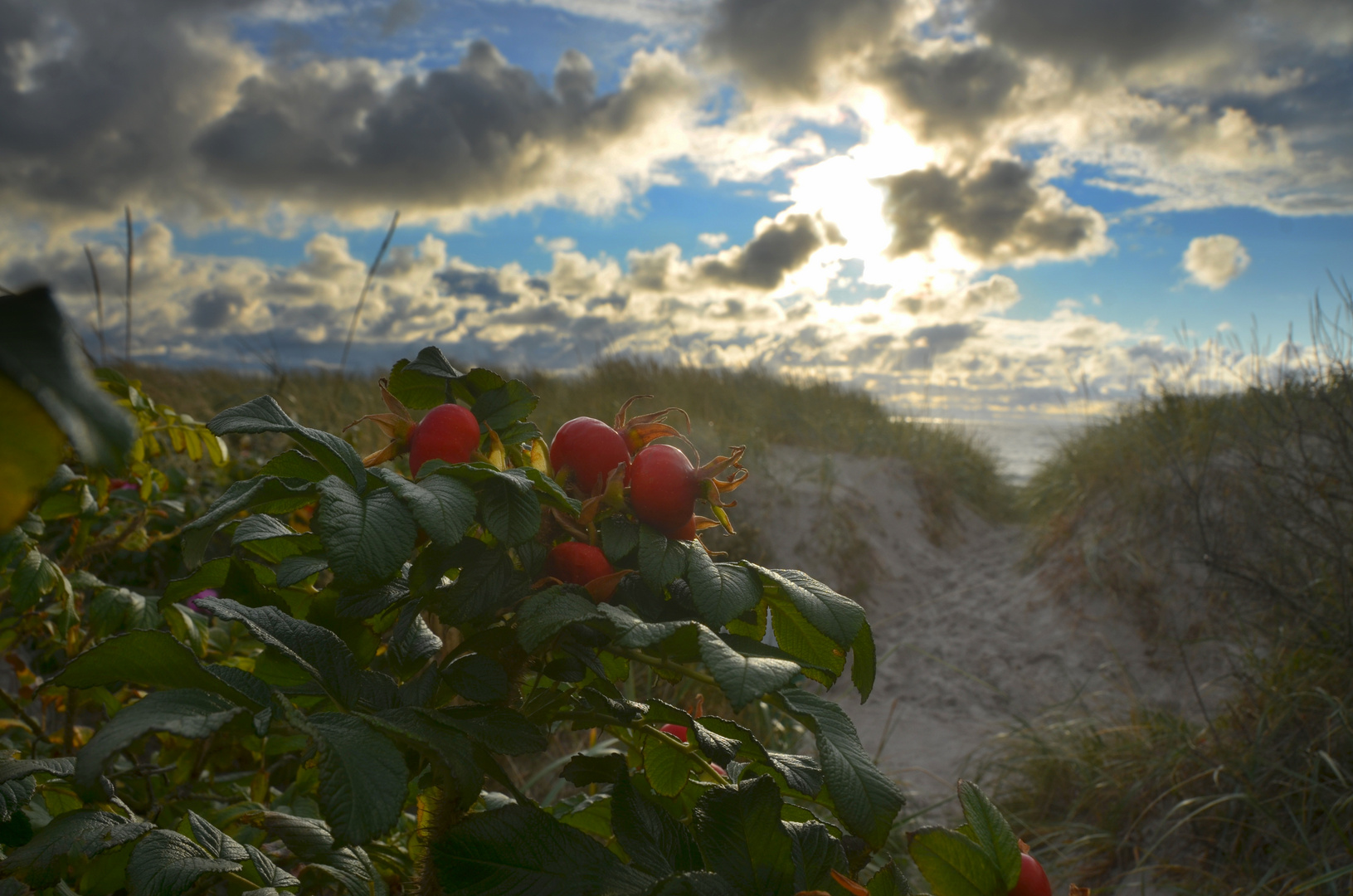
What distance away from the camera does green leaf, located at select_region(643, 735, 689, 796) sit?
0.65 m

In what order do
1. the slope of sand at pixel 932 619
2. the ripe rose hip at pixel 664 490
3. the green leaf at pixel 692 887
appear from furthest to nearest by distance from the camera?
the slope of sand at pixel 932 619
the ripe rose hip at pixel 664 490
the green leaf at pixel 692 887

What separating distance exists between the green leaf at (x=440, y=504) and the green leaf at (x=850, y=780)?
0.83 ft

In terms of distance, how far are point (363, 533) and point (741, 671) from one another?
0.83 ft

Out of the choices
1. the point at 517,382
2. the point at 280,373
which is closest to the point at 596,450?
the point at 517,382

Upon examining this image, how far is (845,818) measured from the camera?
19.5 inches

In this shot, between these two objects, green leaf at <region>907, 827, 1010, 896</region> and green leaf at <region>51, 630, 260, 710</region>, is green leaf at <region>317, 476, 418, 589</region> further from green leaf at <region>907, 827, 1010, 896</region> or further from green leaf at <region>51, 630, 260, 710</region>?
green leaf at <region>907, 827, 1010, 896</region>

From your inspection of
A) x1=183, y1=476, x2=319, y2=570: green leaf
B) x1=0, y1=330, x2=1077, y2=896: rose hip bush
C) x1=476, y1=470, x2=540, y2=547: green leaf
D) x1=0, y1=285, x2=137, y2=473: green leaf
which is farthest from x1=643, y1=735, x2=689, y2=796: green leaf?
x1=0, y1=285, x2=137, y2=473: green leaf

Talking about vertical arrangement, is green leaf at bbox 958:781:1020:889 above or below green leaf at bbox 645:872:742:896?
below

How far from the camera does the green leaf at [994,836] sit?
603mm

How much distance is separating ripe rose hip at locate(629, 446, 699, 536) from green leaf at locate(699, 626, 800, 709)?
0.40 ft

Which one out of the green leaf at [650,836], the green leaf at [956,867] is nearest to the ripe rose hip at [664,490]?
the green leaf at [650,836]

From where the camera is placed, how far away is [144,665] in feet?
1.62

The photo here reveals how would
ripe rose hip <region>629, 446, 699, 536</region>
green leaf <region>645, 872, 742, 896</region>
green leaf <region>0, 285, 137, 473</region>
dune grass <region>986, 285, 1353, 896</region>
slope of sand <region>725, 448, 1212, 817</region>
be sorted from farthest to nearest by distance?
slope of sand <region>725, 448, 1212, 817</region>
dune grass <region>986, 285, 1353, 896</region>
ripe rose hip <region>629, 446, 699, 536</region>
green leaf <region>645, 872, 742, 896</region>
green leaf <region>0, 285, 137, 473</region>

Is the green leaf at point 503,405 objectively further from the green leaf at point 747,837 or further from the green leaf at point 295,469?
the green leaf at point 747,837
